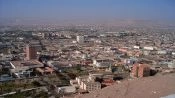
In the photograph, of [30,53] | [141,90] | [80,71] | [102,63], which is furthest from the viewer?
[30,53]

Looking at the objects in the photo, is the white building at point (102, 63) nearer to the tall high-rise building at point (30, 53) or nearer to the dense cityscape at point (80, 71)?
the dense cityscape at point (80, 71)

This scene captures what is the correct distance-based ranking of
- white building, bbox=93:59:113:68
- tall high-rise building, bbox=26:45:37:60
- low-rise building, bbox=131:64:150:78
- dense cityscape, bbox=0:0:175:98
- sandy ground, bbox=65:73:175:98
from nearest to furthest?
sandy ground, bbox=65:73:175:98 < dense cityscape, bbox=0:0:175:98 < low-rise building, bbox=131:64:150:78 < white building, bbox=93:59:113:68 < tall high-rise building, bbox=26:45:37:60

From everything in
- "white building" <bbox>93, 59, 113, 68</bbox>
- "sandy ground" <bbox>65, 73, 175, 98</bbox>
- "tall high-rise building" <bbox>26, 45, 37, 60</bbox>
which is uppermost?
"sandy ground" <bbox>65, 73, 175, 98</bbox>

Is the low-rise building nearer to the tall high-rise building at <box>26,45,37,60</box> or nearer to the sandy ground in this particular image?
the sandy ground

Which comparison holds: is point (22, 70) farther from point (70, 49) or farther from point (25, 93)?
point (70, 49)

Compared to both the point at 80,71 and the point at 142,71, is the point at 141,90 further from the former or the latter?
the point at 80,71

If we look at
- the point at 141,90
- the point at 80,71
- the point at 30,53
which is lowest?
the point at 80,71

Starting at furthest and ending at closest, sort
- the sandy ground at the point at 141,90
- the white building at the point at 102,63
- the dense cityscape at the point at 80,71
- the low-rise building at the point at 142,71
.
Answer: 1. the white building at the point at 102,63
2. the low-rise building at the point at 142,71
3. the dense cityscape at the point at 80,71
4. the sandy ground at the point at 141,90

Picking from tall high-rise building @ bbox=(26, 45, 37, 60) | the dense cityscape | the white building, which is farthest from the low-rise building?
tall high-rise building @ bbox=(26, 45, 37, 60)

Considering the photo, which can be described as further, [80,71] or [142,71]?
[80,71]

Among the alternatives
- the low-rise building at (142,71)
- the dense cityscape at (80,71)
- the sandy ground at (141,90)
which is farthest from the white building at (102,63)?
the sandy ground at (141,90)

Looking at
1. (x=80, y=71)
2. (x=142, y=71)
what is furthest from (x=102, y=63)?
(x=142, y=71)
